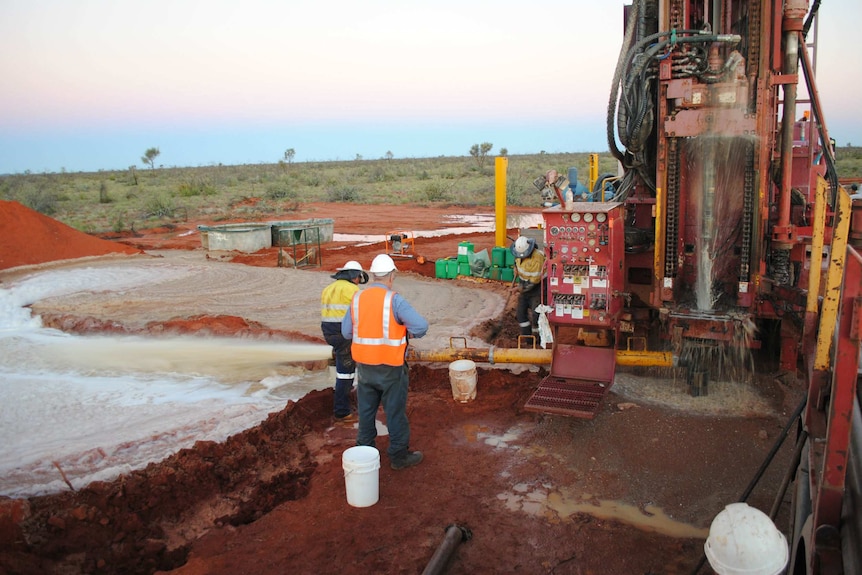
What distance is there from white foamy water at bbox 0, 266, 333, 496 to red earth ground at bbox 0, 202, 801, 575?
48 cm

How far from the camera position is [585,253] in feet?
24.1

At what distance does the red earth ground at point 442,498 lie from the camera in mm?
4895

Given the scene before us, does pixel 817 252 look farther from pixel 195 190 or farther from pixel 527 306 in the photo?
pixel 195 190

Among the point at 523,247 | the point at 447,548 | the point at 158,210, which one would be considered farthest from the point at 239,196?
the point at 447,548

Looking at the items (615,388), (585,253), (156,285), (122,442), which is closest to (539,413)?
(615,388)

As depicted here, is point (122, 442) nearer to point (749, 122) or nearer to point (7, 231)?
point (749, 122)

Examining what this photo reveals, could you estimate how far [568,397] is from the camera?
6973 millimetres

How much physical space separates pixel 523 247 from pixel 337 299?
3.45 meters

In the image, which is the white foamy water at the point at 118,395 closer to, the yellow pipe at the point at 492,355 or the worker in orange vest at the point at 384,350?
the yellow pipe at the point at 492,355

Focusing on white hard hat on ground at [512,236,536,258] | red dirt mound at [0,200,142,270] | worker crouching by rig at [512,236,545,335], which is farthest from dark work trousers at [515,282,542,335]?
red dirt mound at [0,200,142,270]

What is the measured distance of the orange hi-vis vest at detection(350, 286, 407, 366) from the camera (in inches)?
234

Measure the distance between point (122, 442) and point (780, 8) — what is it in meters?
7.91

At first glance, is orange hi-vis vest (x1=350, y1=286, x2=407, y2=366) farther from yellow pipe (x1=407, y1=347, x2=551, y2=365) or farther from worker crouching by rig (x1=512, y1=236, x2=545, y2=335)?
worker crouching by rig (x1=512, y1=236, x2=545, y2=335)

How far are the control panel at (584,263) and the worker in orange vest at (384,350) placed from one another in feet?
6.87
